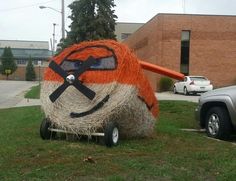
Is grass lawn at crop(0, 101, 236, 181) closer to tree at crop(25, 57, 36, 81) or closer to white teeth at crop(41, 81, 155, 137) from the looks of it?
white teeth at crop(41, 81, 155, 137)

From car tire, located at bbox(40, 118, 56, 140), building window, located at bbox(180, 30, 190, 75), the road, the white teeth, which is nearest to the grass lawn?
car tire, located at bbox(40, 118, 56, 140)

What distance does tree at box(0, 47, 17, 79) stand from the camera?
96625 millimetres

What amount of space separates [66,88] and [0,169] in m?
3.15

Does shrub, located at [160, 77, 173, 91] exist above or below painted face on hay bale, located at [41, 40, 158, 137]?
below

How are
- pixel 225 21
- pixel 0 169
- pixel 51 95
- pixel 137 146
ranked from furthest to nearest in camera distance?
pixel 225 21 → pixel 51 95 → pixel 137 146 → pixel 0 169

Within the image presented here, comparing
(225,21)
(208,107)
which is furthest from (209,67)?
(208,107)

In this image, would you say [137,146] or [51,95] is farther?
[51,95]

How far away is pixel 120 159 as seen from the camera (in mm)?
7777

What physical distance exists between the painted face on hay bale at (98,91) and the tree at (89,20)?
11.5 metres

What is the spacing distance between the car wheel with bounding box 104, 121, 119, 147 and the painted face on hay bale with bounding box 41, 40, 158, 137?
14cm

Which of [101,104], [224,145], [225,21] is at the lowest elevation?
[224,145]

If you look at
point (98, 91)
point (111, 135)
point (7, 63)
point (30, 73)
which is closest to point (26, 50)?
A: point (7, 63)

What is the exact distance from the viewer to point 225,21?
4550cm

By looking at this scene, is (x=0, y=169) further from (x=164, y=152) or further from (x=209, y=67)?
(x=209, y=67)
